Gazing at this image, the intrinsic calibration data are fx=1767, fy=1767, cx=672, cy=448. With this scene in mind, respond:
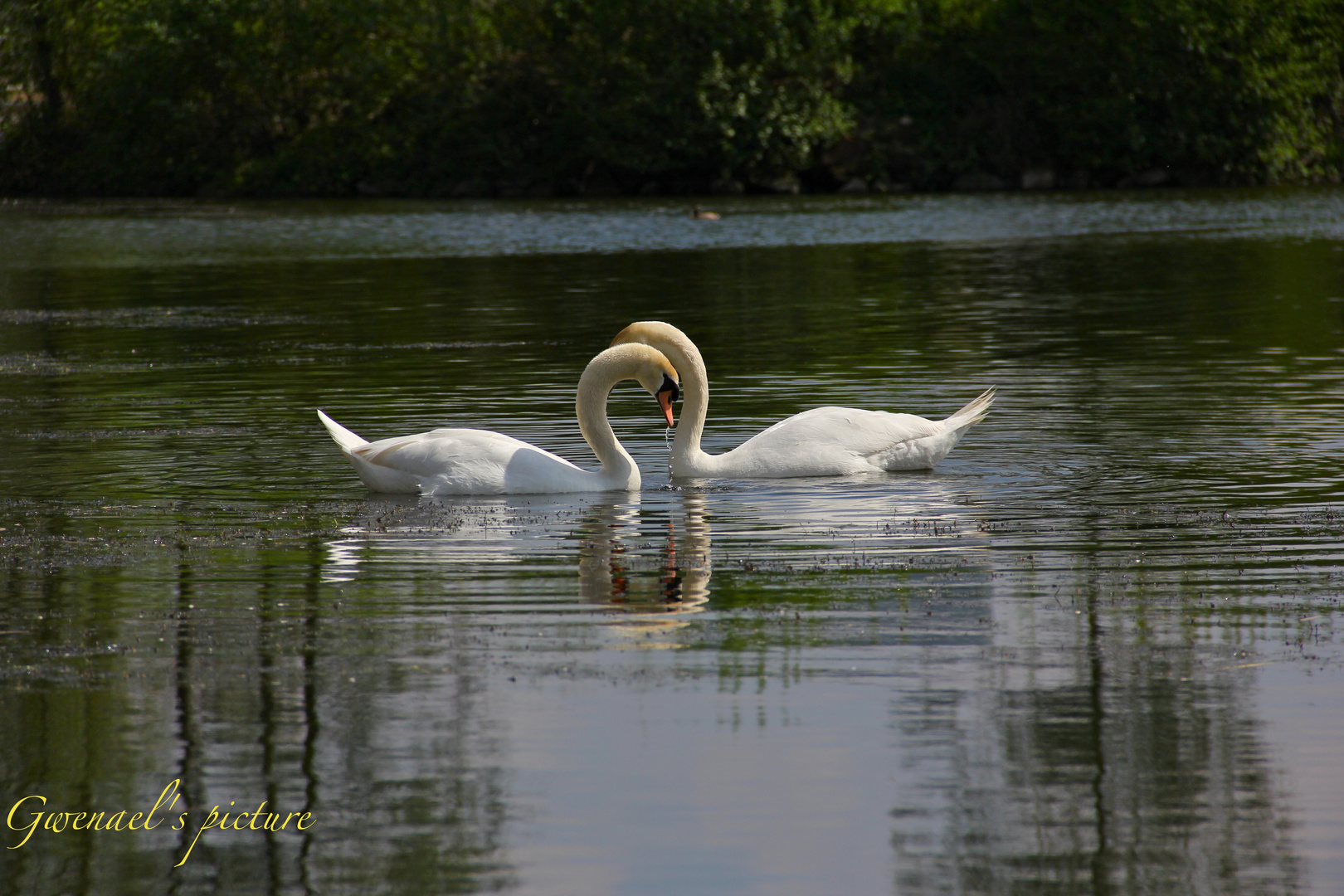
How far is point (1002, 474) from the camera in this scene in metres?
9.95

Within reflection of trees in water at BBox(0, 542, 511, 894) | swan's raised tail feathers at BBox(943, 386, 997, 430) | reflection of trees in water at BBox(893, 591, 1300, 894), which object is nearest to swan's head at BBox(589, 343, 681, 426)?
swan's raised tail feathers at BBox(943, 386, 997, 430)

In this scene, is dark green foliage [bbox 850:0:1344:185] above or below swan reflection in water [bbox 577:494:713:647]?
above

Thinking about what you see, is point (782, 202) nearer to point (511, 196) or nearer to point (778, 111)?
point (778, 111)

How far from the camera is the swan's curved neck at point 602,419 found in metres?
9.73

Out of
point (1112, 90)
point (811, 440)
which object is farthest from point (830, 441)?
point (1112, 90)

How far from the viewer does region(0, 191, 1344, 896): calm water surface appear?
4660 millimetres

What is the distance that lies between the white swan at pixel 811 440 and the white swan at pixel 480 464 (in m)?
0.47

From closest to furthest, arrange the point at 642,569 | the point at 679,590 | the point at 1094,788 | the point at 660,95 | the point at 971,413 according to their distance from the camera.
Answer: the point at 1094,788
the point at 679,590
the point at 642,569
the point at 971,413
the point at 660,95

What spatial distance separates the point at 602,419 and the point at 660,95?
5106 cm

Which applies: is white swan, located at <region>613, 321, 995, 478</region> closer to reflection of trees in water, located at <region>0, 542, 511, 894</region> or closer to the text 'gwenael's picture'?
the text 'gwenael's picture'

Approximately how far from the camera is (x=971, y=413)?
10.4 m

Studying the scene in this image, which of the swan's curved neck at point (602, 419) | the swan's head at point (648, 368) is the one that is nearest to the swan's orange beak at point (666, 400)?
the swan's head at point (648, 368)

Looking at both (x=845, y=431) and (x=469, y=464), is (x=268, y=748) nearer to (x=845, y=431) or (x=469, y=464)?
(x=469, y=464)

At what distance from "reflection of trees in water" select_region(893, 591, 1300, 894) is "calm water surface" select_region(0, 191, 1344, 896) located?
0.01 metres
